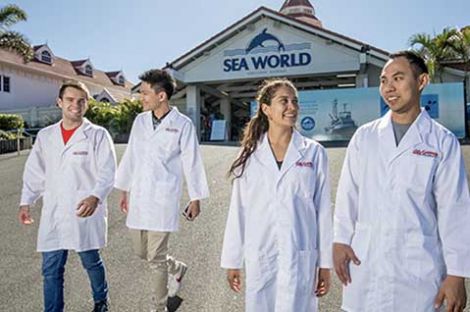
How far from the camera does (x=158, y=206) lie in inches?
149

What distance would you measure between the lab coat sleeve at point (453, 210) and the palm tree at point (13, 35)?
23.7 metres

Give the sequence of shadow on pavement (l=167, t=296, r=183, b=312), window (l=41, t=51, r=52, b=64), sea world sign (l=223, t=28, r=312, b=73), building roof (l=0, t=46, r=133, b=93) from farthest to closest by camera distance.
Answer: window (l=41, t=51, r=52, b=64)
building roof (l=0, t=46, r=133, b=93)
sea world sign (l=223, t=28, r=312, b=73)
shadow on pavement (l=167, t=296, r=183, b=312)

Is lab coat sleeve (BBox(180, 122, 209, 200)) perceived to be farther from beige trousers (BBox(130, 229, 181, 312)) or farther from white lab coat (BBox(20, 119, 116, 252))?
white lab coat (BBox(20, 119, 116, 252))

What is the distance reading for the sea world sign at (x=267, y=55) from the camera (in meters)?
23.6

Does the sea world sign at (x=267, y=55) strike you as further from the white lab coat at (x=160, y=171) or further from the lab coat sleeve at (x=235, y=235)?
the lab coat sleeve at (x=235, y=235)

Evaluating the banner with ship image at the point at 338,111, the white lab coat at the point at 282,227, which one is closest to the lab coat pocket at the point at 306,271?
the white lab coat at the point at 282,227

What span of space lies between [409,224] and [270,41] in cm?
2253

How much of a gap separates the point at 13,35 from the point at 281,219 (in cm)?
2370

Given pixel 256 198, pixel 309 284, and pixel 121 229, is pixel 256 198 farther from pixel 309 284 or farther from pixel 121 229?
pixel 121 229

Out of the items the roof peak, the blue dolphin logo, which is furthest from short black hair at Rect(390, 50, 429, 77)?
the roof peak

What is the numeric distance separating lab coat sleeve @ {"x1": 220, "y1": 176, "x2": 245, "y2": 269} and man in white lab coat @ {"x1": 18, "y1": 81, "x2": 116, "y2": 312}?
1.26 meters

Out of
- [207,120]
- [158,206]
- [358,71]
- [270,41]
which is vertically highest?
[270,41]

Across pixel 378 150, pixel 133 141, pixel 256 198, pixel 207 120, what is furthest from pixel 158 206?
pixel 207 120

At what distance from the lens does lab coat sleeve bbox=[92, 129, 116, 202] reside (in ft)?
12.1
